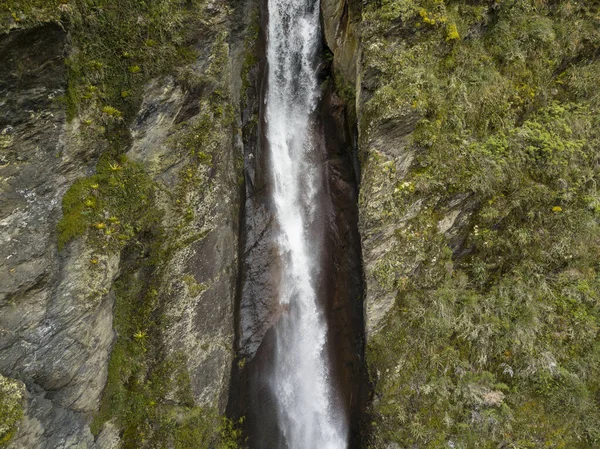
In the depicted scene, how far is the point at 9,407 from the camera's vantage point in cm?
562

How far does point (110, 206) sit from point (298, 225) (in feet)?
17.4

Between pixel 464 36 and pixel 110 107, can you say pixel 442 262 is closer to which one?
pixel 464 36

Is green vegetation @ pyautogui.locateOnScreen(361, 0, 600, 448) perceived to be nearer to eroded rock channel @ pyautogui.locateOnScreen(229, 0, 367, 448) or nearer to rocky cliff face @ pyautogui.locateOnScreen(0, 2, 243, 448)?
eroded rock channel @ pyautogui.locateOnScreen(229, 0, 367, 448)

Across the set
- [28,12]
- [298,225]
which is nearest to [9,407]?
[28,12]

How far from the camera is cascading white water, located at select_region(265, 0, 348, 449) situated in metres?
10.0

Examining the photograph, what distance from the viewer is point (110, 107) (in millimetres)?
7152

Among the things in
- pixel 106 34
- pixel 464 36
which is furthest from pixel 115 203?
pixel 464 36

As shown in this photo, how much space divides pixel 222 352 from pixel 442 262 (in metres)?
6.02

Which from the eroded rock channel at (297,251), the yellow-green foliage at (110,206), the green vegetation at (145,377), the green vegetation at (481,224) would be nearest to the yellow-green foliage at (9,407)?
the green vegetation at (145,377)

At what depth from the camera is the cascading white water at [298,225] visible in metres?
10.0

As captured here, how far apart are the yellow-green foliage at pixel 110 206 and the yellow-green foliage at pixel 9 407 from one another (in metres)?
2.29

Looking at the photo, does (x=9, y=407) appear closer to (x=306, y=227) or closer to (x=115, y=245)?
(x=115, y=245)

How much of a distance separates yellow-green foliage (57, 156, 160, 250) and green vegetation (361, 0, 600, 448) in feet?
17.0

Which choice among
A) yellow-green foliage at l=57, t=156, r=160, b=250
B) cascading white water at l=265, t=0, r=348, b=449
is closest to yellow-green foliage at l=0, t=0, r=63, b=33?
yellow-green foliage at l=57, t=156, r=160, b=250
